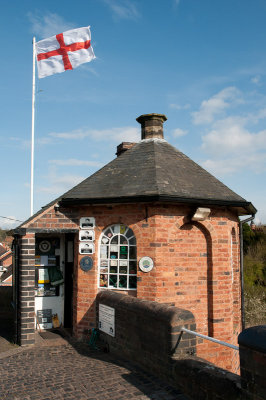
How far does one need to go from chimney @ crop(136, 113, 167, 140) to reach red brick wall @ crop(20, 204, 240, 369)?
3.38m

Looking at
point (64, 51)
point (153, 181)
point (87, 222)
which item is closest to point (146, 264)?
point (87, 222)

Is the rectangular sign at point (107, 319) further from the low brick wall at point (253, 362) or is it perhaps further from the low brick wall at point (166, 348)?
the low brick wall at point (253, 362)

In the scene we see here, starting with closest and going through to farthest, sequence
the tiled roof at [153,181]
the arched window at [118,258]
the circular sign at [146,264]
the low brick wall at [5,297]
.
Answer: the circular sign at [146,264]
the tiled roof at [153,181]
the arched window at [118,258]
the low brick wall at [5,297]

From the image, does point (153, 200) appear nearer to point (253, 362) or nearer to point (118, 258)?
point (118, 258)

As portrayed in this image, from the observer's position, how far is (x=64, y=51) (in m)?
12.1

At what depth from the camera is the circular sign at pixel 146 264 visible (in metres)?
7.84

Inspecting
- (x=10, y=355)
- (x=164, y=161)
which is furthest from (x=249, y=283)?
(x=10, y=355)

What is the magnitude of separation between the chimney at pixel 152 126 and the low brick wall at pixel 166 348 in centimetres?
530

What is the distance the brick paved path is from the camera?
5180mm

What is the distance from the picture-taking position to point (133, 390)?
209 inches

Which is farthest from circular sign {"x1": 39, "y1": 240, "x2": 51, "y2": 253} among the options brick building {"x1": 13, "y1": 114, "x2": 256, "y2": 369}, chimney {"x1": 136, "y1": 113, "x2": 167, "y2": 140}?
chimney {"x1": 136, "y1": 113, "x2": 167, "y2": 140}

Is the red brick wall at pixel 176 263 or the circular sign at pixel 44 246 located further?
the circular sign at pixel 44 246

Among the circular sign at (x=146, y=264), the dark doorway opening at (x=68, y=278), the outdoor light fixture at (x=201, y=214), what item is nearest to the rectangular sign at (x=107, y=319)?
the circular sign at (x=146, y=264)

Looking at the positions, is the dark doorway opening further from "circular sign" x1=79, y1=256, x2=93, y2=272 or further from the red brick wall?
"circular sign" x1=79, y1=256, x2=93, y2=272
